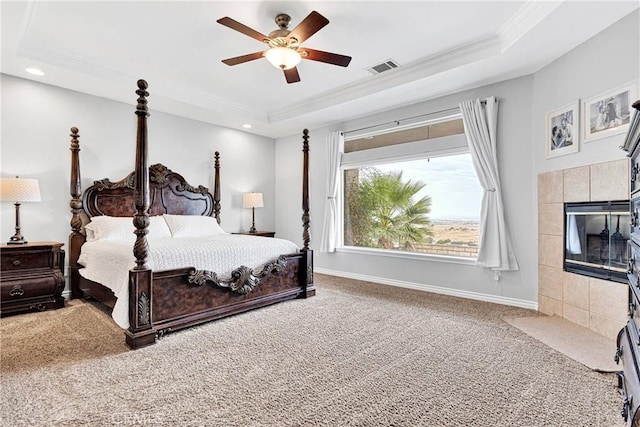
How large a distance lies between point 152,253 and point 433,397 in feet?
7.78

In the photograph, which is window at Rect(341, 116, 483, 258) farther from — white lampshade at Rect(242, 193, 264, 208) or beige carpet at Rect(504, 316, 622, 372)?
white lampshade at Rect(242, 193, 264, 208)

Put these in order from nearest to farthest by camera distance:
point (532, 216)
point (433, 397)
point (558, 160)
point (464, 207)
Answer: point (433, 397)
point (558, 160)
point (532, 216)
point (464, 207)

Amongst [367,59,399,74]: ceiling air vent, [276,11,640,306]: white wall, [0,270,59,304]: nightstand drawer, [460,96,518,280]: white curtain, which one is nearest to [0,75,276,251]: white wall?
[0,270,59,304]: nightstand drawer

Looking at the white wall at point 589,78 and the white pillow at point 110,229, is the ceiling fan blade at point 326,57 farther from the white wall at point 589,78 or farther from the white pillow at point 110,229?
the white pillow at point 110,229

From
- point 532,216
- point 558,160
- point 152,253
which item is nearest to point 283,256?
point 152,253

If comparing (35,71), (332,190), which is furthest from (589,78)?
(35,71)

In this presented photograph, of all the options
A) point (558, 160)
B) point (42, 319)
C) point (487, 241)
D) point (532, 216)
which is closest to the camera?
point (42, 319)

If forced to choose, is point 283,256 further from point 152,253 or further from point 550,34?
point 550,34

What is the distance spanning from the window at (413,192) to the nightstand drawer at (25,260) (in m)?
4.00

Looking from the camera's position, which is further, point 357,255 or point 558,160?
point 357,255

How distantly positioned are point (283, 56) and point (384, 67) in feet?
5.01

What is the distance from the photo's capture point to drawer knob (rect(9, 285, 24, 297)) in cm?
322

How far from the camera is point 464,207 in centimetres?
434

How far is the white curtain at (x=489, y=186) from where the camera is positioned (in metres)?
3.76
